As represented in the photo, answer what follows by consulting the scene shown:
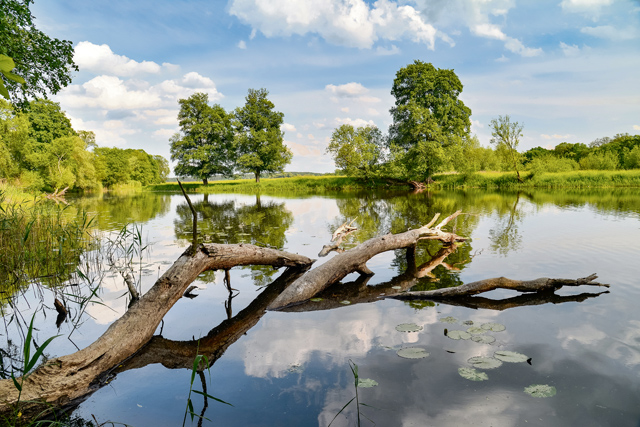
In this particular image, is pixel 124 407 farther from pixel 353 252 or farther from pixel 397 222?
pixel 397 222

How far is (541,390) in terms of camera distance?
3.91m

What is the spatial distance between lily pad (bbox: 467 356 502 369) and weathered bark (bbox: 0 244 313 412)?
3973 mm

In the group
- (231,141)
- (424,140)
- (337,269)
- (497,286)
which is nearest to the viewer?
(497,286)

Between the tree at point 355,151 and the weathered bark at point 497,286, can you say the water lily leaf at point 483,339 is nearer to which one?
the weathered bark at point 497,286

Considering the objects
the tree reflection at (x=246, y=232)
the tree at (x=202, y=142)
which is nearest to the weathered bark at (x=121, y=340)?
the tree reflection at (x=246, y=232)

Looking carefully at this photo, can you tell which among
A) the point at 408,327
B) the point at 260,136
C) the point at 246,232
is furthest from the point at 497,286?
the point at 260,136

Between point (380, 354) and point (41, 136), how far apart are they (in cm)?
5811

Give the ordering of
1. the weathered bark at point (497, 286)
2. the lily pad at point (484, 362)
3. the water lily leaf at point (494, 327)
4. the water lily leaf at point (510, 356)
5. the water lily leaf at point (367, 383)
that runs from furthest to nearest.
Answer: the weathered bark at point (497, 286), the water lily leaf at point (494, 327), the water lily leaf at point (510, 356), the lily pad at point (484, 362), the water lily leaf at point (367, 383)

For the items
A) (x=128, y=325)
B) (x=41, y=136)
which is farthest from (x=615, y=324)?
(x=41, y=136)

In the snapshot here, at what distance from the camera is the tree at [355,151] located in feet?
157

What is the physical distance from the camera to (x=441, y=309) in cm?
628

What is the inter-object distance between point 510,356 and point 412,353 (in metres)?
1.18

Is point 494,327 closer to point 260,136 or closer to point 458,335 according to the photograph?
point 458,335

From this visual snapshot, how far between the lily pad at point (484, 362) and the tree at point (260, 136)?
169 ft
